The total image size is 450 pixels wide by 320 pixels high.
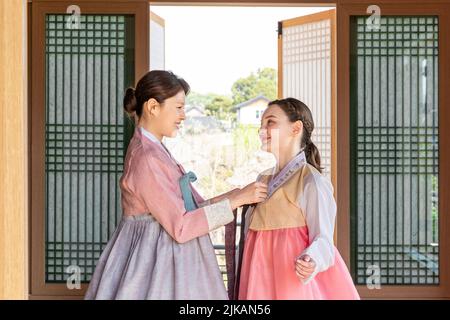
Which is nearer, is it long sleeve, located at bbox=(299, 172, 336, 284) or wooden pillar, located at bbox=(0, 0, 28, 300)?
wooden pillar, located at bbox=(0, 0, 28, 300)

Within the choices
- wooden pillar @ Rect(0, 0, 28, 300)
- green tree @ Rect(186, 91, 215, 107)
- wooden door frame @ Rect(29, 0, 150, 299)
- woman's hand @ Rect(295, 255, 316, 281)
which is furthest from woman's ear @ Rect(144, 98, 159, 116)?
green tree @ Rect(186, 91, 215, 107)

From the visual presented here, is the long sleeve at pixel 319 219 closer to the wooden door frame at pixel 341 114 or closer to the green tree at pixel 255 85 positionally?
the wooden door frame at pixel 341 114

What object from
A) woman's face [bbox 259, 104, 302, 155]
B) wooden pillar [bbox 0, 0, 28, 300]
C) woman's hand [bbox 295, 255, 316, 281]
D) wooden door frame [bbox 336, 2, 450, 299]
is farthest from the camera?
wooden door frame [bbox 336, 2, 450, 299]

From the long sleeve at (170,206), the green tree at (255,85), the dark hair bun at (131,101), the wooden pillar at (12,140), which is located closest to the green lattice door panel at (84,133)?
the dark hair bun at (131,101)

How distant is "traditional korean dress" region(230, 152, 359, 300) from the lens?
1.81 m

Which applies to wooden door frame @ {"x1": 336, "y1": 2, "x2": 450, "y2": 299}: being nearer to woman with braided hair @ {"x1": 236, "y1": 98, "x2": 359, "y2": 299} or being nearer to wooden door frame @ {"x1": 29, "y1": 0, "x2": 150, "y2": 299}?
wooden door frame @ {"x1": 29, "y1": 0, "x2": 150, "y2": 299}

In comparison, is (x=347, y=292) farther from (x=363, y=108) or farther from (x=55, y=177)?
(x=55, y=177)

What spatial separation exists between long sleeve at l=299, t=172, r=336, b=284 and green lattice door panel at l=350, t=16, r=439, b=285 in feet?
4.92

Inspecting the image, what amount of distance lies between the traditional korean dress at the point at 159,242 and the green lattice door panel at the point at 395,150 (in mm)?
1655

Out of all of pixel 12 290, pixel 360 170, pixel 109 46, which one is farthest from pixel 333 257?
pixel 109 46

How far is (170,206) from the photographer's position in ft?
5.73

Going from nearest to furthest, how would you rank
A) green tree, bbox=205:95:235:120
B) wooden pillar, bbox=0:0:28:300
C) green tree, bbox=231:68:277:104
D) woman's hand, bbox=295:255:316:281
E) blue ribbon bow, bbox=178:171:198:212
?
1. wooden pillar, bbox=0:0:28:300
2. woman's hand, bbox=295:255:316:281
3. blue ribbon bow, bbox=178:171:198:212
4. green tree, bbox=205:95:235:120
5. green tree, bbox=231:68:277:104

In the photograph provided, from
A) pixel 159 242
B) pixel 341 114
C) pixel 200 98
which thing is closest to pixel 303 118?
pixel 159 242
